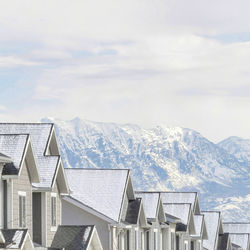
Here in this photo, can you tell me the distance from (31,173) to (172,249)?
37.0 meters

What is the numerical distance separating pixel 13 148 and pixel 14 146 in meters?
0.18

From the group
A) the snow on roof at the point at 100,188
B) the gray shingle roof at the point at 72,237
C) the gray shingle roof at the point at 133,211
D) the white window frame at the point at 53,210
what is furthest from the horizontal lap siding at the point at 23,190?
the gray shingle roof at the point at 133,211

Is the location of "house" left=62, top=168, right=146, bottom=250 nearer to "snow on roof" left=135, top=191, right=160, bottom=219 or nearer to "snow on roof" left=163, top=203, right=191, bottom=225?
"snow on roof" left=135, top=191, right=160, bottom=219

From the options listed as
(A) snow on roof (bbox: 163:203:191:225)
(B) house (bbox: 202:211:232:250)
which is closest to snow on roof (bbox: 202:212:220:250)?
(B) house (bbox: 202:211:232:250)

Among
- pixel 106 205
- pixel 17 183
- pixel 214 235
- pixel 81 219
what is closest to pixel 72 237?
pixel 17 183

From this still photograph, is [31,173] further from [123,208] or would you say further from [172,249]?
[172,249]

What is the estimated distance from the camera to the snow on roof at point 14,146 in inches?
1826

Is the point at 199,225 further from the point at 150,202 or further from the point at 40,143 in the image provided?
the point at 40,143

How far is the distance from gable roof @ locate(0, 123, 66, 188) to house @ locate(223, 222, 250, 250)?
55.9 meters

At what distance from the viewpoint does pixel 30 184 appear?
49062 millimetres

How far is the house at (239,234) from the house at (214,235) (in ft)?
19.3

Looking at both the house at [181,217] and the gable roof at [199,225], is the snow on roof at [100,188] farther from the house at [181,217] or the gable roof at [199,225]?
the gable roof at [199,225]

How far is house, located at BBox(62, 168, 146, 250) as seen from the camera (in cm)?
6456

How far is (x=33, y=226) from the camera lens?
51.2m
